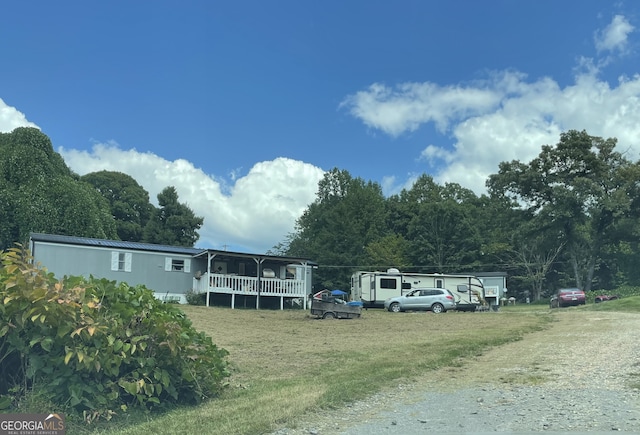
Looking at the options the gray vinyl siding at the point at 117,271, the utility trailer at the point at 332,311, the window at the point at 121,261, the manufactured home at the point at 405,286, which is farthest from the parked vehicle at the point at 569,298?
the window at the point at 121,261

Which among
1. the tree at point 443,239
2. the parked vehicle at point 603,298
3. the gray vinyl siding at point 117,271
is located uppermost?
the tree at point 443,239

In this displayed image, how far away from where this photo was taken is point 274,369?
10711 mm

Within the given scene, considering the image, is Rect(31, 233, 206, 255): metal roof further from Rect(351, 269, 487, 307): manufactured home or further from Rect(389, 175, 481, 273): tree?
Rect(389, 175, 481, 273): tree

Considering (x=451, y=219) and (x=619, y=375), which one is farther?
(x=451, y=219)

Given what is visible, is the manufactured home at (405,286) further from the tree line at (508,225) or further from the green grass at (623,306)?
the tree line at (508,225)

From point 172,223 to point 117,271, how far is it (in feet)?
93.3

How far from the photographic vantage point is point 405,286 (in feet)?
120

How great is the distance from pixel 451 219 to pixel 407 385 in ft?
174

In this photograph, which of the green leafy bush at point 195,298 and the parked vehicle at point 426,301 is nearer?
the green leafy bush at point 195,298

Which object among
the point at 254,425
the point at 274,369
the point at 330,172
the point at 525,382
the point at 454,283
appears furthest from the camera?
the point at 330,172

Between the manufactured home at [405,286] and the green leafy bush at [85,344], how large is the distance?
29015mm

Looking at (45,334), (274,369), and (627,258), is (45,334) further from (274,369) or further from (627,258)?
(627,258)

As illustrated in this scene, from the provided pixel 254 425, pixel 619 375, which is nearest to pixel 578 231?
pixel 619 375

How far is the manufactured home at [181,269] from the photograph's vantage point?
1115 inches
